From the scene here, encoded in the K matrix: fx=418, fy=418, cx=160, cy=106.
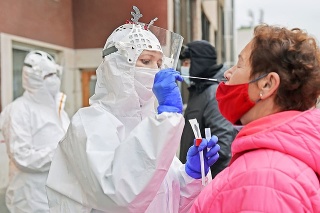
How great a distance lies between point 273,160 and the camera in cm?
110

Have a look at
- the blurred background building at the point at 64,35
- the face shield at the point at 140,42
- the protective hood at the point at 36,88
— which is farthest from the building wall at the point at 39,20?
the face shield at the point at 140,42

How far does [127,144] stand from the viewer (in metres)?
1.48

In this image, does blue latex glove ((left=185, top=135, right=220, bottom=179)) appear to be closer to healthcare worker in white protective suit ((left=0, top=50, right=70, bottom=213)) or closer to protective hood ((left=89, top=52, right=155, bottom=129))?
protective hood ((left=89, top=52, right=155, bottom=129))

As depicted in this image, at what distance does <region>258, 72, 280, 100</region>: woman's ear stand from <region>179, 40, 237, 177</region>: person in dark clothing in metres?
1.65

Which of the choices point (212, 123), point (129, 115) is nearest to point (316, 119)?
point (129, 115)

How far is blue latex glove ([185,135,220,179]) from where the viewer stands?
67.6 inches

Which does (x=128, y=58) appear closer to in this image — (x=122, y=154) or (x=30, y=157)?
(x=122, y=154)

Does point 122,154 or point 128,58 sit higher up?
point 128,58

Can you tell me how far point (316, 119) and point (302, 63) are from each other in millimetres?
164

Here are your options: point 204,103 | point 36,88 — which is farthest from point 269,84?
point 36,88

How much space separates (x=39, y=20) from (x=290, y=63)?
3212 mm

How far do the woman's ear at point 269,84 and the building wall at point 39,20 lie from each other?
106 inches

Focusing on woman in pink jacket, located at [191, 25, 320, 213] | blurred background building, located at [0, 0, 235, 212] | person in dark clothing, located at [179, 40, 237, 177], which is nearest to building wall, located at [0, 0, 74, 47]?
blurred background building, located at [0, 0, 235, 212]

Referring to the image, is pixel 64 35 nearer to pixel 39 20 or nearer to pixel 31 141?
pixel 39 20
